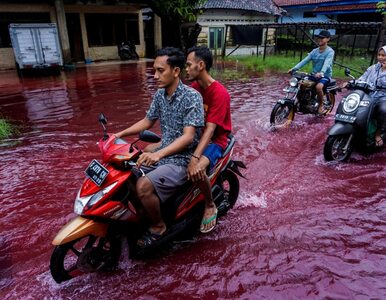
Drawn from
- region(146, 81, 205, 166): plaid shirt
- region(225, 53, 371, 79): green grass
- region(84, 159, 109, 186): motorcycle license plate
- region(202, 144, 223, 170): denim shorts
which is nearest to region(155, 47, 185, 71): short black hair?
region(146, 81, 205, 166): plaid shirt

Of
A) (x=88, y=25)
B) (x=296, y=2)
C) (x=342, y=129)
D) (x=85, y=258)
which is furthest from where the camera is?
(x=296, y=2)

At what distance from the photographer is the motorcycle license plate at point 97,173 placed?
2428 millimetres

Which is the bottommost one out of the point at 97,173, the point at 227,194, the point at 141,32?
the point at 227,194

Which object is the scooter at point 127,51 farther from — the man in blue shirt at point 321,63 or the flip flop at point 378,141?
the flip flop at point 378,141

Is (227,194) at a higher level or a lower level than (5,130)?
higher

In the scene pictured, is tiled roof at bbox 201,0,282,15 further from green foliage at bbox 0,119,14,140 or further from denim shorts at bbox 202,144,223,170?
denim shorts at bbox 202,144,223,170

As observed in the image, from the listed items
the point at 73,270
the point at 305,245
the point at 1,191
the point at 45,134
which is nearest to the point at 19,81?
the point at 45,134

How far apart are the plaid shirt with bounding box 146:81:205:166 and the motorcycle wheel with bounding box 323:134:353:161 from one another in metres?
2.85

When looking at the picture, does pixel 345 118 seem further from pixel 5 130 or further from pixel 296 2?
pixel 296 2

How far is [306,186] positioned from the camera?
14.7 ft

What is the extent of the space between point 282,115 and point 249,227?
406cm

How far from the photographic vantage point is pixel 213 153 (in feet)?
10.1

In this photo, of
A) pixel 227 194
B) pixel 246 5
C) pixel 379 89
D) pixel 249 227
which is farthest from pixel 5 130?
pixel 246 5

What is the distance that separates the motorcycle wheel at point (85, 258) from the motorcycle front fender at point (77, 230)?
0.39 ft
